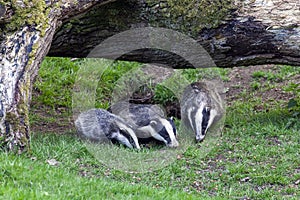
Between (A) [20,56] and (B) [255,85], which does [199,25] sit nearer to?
(A) [20,56]

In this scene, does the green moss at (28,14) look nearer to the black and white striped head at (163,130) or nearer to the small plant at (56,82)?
the black and white striped head at (163,130)

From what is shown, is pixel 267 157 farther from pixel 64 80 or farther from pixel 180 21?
pixel 64 80

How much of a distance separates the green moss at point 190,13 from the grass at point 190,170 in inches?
57.2

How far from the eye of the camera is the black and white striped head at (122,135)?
7473mm

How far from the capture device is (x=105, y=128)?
7.78m

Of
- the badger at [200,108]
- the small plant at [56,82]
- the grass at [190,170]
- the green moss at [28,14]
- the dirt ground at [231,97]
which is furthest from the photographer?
the small plant at [56,82]

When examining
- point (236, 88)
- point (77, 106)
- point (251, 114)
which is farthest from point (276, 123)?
point (77, 106)

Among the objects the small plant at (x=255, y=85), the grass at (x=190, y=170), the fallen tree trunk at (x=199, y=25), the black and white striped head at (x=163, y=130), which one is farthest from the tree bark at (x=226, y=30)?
the small plant at (x=255, y=85)

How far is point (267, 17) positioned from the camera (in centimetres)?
753

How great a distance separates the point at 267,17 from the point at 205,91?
5.54 feet

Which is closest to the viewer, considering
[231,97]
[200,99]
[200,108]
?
[200,108]

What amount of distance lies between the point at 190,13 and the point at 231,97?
2.37 metres

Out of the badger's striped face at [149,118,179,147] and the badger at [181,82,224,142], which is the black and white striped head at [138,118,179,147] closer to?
the badger's striped face at [149,118,179,147]

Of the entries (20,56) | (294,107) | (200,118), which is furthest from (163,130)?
(20,56)
